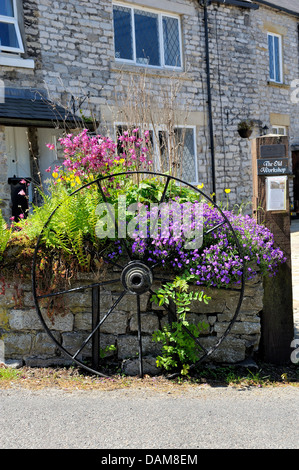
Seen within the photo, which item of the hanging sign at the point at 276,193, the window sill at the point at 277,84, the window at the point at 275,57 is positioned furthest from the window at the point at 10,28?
the window at the point at 275,57

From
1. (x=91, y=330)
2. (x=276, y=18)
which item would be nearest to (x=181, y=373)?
(x=91, y=330)

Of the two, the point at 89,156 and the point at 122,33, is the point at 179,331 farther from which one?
the point at 122,33

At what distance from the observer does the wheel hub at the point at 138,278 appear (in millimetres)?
4309

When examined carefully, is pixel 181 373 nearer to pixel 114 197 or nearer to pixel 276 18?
pixel 114 197

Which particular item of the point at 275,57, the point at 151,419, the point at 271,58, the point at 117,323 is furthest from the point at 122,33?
the point at 151,419

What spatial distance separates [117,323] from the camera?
15.4ft

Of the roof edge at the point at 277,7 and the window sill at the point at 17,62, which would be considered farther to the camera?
the roof edge at the point at 277,7

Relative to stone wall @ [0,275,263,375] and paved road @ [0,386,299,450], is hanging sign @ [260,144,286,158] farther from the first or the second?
paved road @ [0,386,299,450]

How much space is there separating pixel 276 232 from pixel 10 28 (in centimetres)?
699

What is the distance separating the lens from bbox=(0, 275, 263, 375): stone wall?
183 inches

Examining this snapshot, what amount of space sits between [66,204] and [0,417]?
1847 millimetres

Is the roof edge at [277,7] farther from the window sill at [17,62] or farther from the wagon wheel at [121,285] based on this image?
the wagon wheel at [121,285]

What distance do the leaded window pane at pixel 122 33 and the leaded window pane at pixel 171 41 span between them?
1.01m

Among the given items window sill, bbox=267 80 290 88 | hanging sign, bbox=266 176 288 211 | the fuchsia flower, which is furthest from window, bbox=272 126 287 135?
the fuchsia flower
